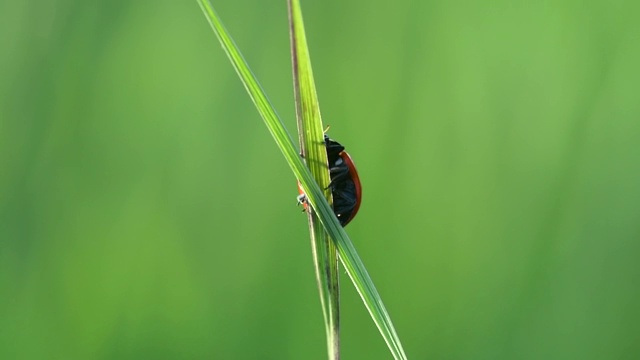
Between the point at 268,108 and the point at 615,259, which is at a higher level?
the point at 268,108

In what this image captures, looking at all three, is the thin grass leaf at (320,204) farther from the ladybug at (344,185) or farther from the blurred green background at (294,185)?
the blurred green background at (294,185)

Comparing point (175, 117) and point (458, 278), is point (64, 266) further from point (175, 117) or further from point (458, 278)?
point (458, 278)

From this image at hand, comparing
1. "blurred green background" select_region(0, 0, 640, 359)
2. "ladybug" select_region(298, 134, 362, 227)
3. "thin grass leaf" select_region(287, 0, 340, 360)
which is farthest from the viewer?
"blurred green background" select_region(0, 0, 640, 359)

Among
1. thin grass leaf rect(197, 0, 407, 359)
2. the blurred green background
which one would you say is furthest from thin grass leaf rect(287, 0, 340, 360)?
the blurred green background

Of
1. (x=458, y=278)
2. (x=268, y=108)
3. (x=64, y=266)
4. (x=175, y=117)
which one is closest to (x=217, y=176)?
(x=175, y=117)

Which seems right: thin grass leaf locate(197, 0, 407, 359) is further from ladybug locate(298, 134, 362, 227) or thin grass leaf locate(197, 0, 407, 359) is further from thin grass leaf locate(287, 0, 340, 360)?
ladybug locate(298, 134, 362, 227)

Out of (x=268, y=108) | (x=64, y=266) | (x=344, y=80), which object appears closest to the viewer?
(x=268, y=108)

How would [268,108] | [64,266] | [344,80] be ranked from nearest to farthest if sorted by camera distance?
[268,108] < [64,266] < [344,80]

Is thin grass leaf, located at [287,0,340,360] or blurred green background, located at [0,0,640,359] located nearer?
thin grass leaf, located at [287,0,340,360]

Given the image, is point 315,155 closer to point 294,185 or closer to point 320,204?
point 320,204
